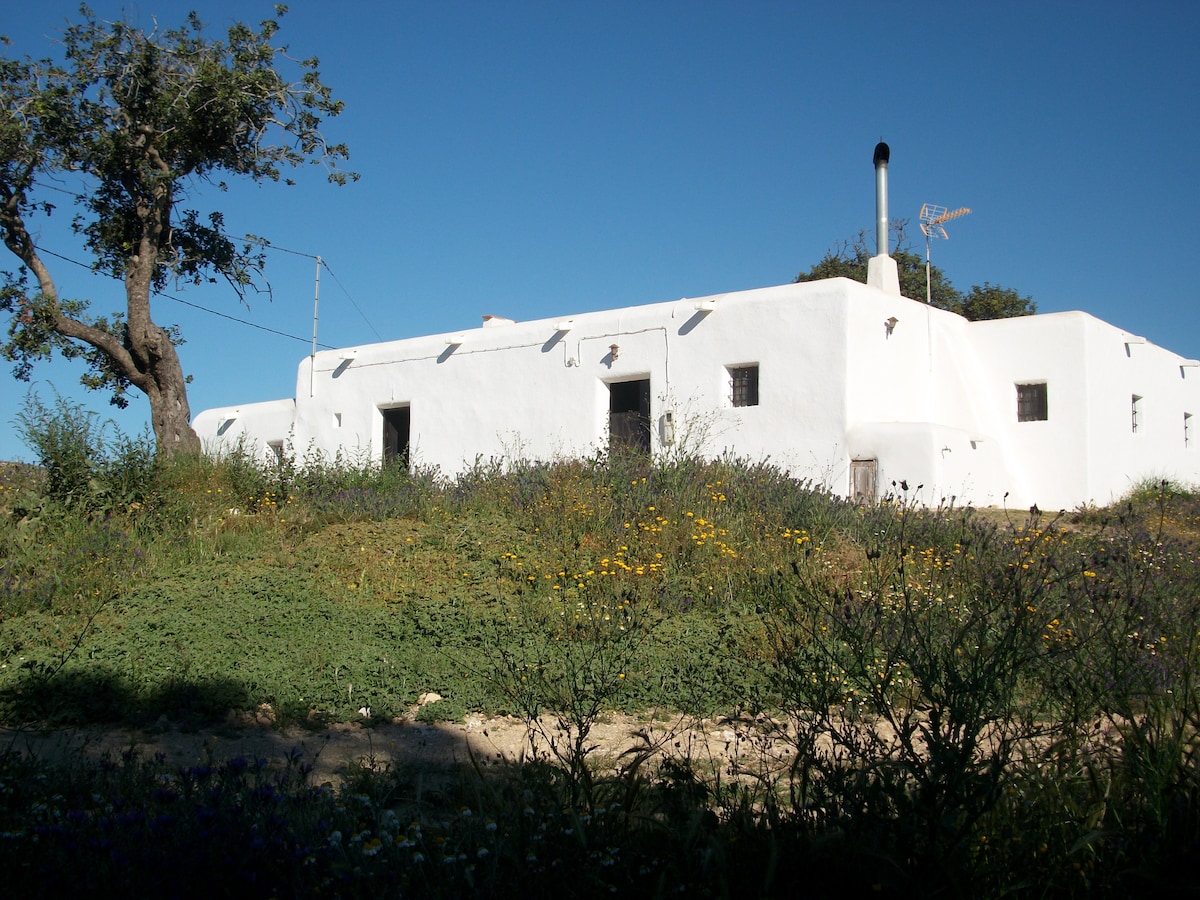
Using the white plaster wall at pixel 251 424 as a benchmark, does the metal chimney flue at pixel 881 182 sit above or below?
above

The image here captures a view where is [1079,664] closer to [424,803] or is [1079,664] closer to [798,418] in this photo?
[424,803]

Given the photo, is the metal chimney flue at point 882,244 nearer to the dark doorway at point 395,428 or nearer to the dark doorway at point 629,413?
the dark doorway at point 629,413

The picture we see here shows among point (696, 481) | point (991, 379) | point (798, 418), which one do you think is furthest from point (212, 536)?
point (991, 379)

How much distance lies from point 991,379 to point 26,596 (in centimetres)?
1464

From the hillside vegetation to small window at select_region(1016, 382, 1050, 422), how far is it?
7.54 feet

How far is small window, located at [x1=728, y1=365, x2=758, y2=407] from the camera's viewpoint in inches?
599

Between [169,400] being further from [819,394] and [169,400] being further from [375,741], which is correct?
[375,741]

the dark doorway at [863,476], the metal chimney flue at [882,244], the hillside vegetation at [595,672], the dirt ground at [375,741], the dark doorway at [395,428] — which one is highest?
the metal chimney flue at [882,244]

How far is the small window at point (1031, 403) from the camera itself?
16.3 metres

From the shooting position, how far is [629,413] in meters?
16.3

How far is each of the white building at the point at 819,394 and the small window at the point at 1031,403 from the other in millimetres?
24

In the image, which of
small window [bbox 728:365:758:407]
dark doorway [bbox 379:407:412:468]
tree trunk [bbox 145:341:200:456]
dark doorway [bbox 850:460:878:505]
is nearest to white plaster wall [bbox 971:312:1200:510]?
dark doorway [bbox 850:460:878:505]

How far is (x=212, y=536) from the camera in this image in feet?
33.0

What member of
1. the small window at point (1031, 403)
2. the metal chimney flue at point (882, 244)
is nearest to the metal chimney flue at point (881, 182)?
the metal chimney flue at point (882, 244)
